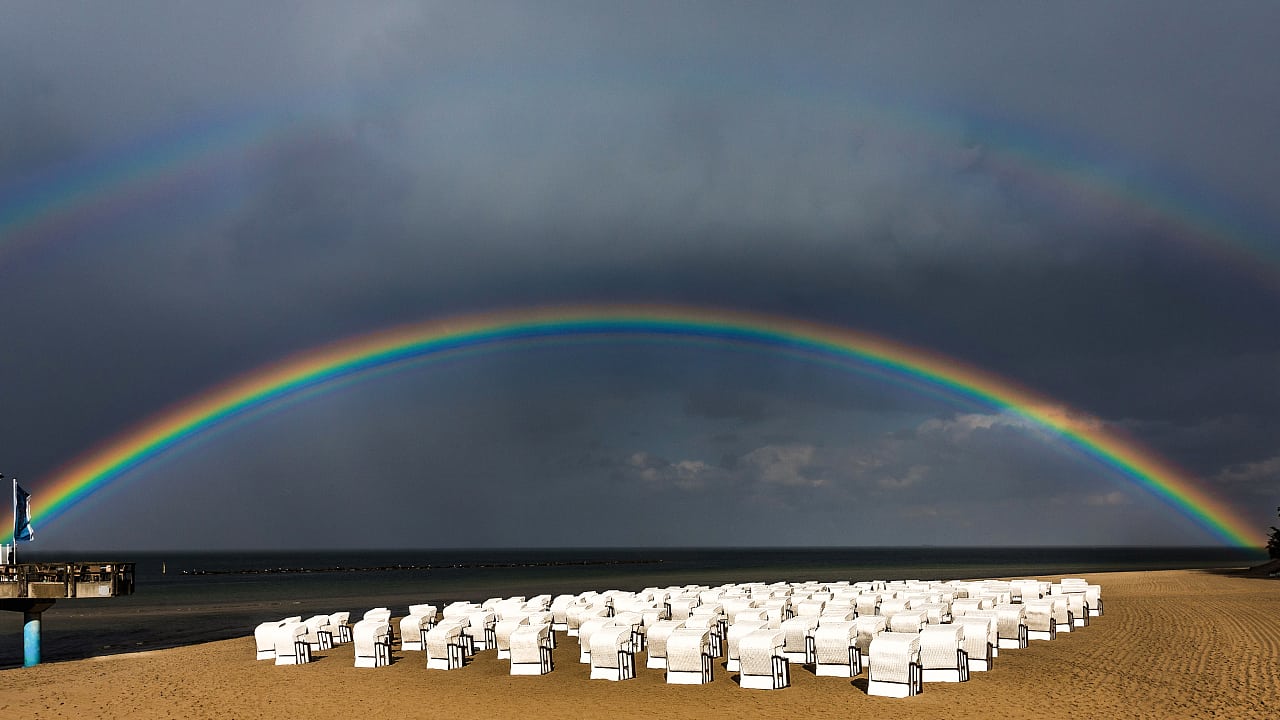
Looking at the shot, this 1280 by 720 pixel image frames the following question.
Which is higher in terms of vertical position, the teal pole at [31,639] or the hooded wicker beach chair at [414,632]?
the hooded wicker beach chair at [414,632]

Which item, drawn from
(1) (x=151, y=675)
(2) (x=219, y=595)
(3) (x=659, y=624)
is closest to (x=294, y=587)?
(2) (x=219, y=595)

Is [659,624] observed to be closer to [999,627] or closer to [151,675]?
[999,627]

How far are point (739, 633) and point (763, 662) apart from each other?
217 cm

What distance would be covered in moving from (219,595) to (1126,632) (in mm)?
71668

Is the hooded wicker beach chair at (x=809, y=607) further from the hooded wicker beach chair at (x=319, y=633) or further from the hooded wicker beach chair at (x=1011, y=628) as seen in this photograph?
the hooded wicker beach chair at (x=319, y=633)

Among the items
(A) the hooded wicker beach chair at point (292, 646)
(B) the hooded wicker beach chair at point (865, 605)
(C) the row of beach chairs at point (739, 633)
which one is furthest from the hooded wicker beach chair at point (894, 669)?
(A) the hooded wicker beach chair at point (292, 646)

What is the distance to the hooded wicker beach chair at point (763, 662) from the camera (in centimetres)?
1953

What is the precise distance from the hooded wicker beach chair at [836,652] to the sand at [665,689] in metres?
0.36

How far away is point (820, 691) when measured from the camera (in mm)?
19141

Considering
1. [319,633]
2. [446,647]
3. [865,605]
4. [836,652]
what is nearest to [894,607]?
[865,605]

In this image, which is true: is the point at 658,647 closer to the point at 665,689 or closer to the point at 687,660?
the point at 687,660

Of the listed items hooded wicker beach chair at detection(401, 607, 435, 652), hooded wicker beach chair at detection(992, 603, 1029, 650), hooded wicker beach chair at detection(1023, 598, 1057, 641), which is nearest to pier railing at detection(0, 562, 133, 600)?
hooded wicker beach chair at detection(401, 607, 435, 652)

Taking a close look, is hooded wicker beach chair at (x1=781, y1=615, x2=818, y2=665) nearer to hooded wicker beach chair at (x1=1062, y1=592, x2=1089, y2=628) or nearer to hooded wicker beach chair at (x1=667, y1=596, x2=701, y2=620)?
hooded wicker beach chair at (x1=667, y1=596, x2=701, y2=620)

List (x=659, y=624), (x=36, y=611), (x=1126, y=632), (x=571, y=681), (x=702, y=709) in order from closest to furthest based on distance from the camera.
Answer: (x=702, y=709) → (x=571, y=681) → (x=659, y=624) → (x=1126, y=632) → (x=36, y=611)
